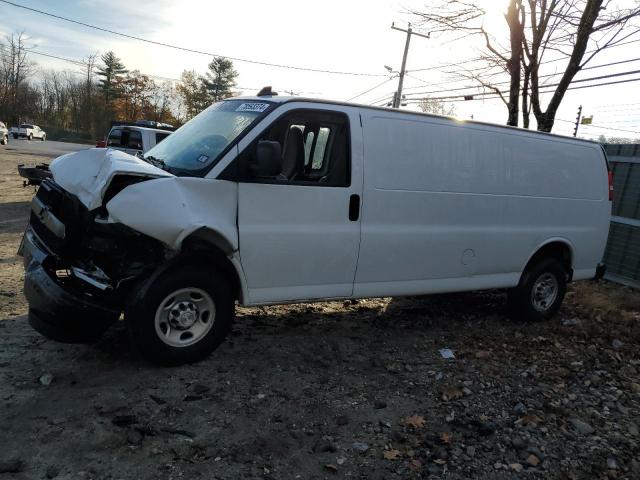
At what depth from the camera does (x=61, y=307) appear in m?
3.41

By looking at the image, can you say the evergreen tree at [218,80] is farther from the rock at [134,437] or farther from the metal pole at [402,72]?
the rock at [134,437]

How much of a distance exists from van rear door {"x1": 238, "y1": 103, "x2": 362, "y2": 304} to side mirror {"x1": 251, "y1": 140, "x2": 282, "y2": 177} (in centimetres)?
3

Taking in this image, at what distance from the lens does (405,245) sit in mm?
4766

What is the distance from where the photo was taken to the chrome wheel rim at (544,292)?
6.04 metres

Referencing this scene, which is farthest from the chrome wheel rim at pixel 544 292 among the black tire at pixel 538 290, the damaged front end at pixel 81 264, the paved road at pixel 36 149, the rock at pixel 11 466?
the paved road at pixel 36 149

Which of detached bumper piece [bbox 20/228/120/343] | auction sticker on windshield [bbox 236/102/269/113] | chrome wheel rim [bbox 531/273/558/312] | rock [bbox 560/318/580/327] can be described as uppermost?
auction sticker on windshield [bbox 236/102/269/113]

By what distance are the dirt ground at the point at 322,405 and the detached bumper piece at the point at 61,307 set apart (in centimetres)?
37

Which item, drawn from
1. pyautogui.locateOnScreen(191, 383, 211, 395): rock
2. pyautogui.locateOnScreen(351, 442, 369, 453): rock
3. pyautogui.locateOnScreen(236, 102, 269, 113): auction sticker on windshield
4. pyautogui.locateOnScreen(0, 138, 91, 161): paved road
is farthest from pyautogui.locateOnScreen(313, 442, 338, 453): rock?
pyautogui.locateOnScreen(0, 138, 91, 161): paved road

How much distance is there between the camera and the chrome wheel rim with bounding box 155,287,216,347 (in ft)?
12.2

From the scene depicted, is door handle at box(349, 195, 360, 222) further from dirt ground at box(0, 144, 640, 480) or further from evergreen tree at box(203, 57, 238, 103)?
evergreen tree at box(203, 57, 238, 103)

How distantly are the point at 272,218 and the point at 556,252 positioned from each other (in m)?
3.95

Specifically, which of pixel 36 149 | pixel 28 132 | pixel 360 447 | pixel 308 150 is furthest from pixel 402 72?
pixel 28 132

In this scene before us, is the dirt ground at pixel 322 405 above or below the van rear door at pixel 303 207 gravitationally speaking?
below

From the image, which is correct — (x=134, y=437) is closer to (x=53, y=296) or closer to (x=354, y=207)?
(x=53, y=296)
